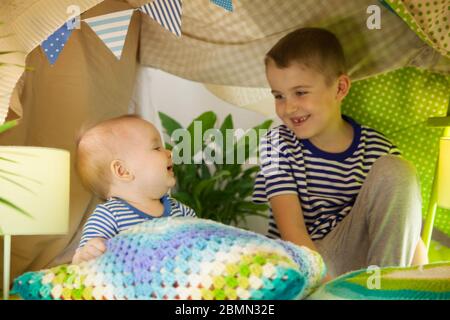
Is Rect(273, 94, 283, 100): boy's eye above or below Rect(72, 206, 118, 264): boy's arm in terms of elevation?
above

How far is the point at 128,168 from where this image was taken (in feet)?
3.75

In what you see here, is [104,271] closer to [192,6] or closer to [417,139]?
[192,6]

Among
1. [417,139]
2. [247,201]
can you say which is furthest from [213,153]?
[417,139]

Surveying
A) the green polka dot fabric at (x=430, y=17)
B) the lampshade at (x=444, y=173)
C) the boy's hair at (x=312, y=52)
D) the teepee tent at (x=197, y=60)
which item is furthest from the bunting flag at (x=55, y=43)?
the lampshade at (x=444, y=173)

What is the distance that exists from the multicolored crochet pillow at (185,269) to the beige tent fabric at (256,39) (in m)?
0.47

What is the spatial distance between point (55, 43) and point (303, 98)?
49 cm

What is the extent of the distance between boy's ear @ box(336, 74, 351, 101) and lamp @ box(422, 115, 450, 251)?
19 centimetres

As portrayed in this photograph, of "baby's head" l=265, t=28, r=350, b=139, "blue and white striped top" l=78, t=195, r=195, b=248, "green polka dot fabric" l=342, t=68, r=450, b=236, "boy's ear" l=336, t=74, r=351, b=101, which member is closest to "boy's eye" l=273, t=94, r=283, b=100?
"baby's head" l=265, t=28, r=350, b=139

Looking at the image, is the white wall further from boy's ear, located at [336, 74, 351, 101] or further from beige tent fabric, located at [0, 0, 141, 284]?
boy's ear, located at [336, 74, 351, 101]

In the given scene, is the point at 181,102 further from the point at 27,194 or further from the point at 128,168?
the point at 27,194

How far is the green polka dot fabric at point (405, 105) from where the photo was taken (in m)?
1.45

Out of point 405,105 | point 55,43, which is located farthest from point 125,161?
point 405,105

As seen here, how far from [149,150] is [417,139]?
0.64 m

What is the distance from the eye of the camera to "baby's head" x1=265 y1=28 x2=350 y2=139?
1.25 meters
